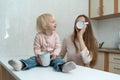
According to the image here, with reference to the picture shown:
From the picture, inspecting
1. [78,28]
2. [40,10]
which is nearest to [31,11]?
[40,10]

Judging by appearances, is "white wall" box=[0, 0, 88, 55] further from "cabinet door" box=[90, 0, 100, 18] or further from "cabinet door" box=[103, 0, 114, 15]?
"cabinet door" box=[103, 0, 114, 15]

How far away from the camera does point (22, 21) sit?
2.33 metres

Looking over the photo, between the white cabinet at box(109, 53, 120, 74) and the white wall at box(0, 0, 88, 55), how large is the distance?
780 millimetres

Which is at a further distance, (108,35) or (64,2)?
(108,35)

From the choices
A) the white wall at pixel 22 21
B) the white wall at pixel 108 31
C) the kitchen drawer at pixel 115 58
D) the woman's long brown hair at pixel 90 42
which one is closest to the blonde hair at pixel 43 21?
the woman's long brown hair at pixel 90 42

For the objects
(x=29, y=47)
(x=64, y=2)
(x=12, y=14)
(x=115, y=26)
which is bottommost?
(x=29, y=47)

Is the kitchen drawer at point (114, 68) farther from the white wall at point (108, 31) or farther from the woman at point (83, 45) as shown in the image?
the woman at point (83, 45)

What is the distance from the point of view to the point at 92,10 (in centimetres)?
294

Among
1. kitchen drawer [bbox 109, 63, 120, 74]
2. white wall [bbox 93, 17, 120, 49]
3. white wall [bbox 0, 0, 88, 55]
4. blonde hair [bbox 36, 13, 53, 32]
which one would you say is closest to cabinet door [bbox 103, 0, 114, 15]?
white wall [bbox 93, 17, 120, 49]

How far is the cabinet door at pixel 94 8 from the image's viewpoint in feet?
9.42

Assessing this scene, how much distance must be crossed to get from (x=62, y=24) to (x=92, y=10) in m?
0.63

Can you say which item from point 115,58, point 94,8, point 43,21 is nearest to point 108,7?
point 94,8

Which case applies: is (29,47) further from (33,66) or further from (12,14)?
(33,66)

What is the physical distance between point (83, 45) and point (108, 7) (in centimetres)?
141
